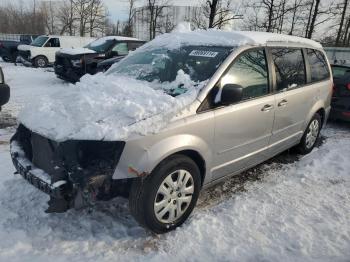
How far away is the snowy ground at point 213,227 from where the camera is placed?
3.19 meters

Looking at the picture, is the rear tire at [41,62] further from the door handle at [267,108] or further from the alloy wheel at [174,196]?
the alloy wheel at [174,196]

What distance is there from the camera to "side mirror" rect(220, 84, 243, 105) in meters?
3.55

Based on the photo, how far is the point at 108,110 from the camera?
3219mm

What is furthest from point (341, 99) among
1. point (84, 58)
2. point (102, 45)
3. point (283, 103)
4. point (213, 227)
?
point (102, 45)

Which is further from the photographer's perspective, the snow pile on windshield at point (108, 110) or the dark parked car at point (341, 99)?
the dark parked car at point (341, 99)

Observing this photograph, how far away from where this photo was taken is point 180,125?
3.31 metres

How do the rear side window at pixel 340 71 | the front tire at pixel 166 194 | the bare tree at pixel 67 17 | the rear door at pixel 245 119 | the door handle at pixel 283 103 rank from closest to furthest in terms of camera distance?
the front tire at pixel 166 194 → the rear door at pixel 245 119 → the door handle at pixel 283 103 → the rear side window at pixel 340 71 → the bare tree at pixel 67 17

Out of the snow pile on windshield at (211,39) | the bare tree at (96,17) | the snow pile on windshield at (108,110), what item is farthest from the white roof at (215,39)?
the bare tree at (96,17)

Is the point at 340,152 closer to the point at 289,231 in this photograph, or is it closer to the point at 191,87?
the point at 289,231

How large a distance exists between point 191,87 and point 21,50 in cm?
1704

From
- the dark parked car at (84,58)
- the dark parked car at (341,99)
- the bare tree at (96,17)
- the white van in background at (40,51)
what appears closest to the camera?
the dark parked car at (341,99)

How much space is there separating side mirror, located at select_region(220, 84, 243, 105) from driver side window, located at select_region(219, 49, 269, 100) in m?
0.14

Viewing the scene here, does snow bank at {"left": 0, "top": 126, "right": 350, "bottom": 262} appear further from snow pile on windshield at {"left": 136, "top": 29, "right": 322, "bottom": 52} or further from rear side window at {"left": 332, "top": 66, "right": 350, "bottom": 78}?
rear side window at {"left": 332, "top": 66, "right": 350, "bottom": 78}

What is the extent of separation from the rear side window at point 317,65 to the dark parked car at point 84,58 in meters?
7.33
